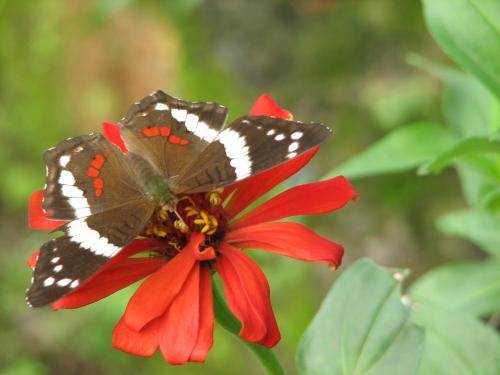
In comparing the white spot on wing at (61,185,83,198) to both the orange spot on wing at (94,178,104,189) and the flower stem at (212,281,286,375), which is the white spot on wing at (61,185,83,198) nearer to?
the orange spot on wing at (94,178,104,189)

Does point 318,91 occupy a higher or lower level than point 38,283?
lower

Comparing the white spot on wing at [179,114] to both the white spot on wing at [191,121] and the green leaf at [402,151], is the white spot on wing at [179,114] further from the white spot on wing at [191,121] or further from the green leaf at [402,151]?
the green leaf at [402,151]

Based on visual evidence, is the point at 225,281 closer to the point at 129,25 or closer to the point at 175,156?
the point at 175,156

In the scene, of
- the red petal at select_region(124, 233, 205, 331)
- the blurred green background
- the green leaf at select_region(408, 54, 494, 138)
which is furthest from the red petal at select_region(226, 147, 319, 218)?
the blurred green background

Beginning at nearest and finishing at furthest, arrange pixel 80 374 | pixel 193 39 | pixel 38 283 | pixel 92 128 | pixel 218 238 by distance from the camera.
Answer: pixel 38 283, pixel 218 238, pixel 193 39, pixel 80 374, pixel 92 128

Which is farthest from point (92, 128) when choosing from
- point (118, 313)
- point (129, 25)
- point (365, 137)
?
point (365, 137)

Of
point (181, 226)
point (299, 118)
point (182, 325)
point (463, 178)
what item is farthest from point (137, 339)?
point (299, 118)

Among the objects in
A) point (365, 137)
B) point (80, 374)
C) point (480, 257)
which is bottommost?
point (80, 374)
